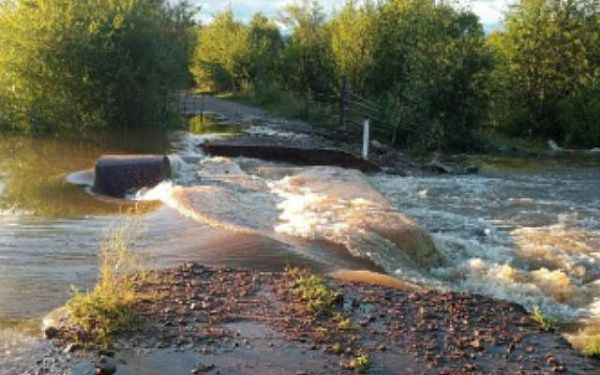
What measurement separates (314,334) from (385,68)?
817 inches

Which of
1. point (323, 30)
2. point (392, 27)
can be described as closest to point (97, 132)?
point (392, 27)

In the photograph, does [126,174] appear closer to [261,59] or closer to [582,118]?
[582,118]

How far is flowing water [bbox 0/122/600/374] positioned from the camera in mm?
7410

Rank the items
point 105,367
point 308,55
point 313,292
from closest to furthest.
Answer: point 105,367 → point 313,292 → point 308,55

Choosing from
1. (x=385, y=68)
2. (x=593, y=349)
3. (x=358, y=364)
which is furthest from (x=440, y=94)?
(x=358, y=364)

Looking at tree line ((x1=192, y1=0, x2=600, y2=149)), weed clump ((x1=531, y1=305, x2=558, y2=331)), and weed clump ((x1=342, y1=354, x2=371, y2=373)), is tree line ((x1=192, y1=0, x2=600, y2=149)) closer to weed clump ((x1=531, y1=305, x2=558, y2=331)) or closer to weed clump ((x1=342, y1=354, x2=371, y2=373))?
weed clump ((x1=531, y1=305, x2=558, y2=331))

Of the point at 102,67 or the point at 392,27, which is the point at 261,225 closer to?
the point at 102,67

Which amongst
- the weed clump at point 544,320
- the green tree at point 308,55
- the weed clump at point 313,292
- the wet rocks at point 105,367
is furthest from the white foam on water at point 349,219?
the green tree at point 308,55

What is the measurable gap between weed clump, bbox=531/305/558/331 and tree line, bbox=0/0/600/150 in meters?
14.5

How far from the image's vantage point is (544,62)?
952 inches

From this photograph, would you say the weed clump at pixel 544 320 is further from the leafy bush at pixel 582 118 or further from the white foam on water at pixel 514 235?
the leafy bush at pixel 582 118

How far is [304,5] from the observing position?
34250mm

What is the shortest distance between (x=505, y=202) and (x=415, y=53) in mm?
9599

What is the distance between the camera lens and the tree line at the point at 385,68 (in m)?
19.1
